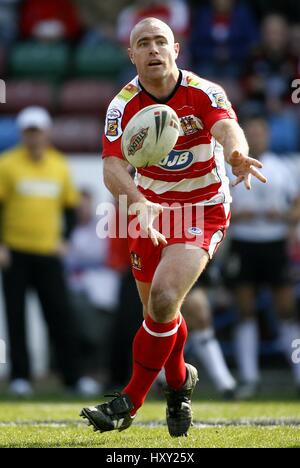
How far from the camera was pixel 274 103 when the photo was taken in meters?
11.9

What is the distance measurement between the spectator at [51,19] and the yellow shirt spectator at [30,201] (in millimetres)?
4613

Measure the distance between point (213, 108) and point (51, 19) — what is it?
9.09m

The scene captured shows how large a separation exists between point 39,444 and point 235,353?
5.83 meters

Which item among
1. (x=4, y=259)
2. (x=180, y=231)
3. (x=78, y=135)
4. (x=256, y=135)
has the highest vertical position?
(x=180, y=231)

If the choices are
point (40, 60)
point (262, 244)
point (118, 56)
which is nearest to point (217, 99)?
point (262, 244)

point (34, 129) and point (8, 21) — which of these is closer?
point (34, 129)

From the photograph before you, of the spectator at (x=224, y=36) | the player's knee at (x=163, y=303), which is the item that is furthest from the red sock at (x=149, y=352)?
the spectator at (x=224, y=36)

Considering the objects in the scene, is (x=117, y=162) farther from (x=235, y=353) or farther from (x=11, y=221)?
(x=235, y=353)

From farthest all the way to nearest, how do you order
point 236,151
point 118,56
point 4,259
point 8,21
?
point 8,21, point 118,56, point 4,259, point 236,151

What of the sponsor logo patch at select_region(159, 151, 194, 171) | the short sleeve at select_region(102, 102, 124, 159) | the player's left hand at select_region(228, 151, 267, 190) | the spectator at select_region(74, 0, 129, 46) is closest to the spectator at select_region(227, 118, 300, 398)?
the sponsor logo patch at select_region(159, 151, 194, 171)

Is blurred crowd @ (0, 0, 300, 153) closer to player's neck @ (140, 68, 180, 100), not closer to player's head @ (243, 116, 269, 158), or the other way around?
player's head @ (243, 116, 269, 158)

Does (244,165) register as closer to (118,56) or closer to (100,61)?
(118,56)

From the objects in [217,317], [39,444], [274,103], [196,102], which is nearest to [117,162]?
[196,102]

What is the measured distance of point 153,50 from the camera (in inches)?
225
